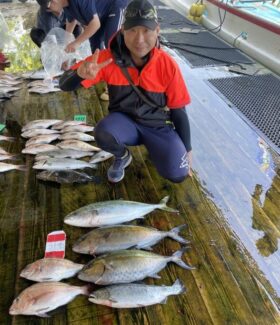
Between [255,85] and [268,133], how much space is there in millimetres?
1224

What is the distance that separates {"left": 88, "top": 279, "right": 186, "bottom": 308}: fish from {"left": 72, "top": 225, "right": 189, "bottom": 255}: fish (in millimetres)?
253

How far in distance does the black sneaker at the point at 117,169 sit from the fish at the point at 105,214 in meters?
0.38

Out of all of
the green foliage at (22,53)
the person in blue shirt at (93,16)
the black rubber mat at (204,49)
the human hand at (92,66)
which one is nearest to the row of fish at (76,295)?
the human hand at (92,66)

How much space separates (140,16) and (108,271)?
1466mm

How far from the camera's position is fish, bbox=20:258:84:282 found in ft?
5.28

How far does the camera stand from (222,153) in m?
2.72

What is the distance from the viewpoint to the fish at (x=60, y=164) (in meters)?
2.36

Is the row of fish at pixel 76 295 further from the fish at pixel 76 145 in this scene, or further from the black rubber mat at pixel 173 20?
the black rubber mat at pixel 173 20

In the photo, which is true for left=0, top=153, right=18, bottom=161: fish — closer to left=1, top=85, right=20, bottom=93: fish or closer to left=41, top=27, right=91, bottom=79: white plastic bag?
left=1, top=85, right=20, bottom=93: fish

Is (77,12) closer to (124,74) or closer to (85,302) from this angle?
(124,74)

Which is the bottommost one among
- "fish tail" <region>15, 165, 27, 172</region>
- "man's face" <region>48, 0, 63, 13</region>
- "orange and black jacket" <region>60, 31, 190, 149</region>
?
"fish tail" <region>15, 165, 27, 172</region>

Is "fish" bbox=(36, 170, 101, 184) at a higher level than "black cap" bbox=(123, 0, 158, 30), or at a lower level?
lower

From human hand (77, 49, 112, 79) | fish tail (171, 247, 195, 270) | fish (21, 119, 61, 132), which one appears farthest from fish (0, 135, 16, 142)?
fish tail (171, 247, 195, 270)

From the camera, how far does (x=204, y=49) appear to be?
16.5ft
